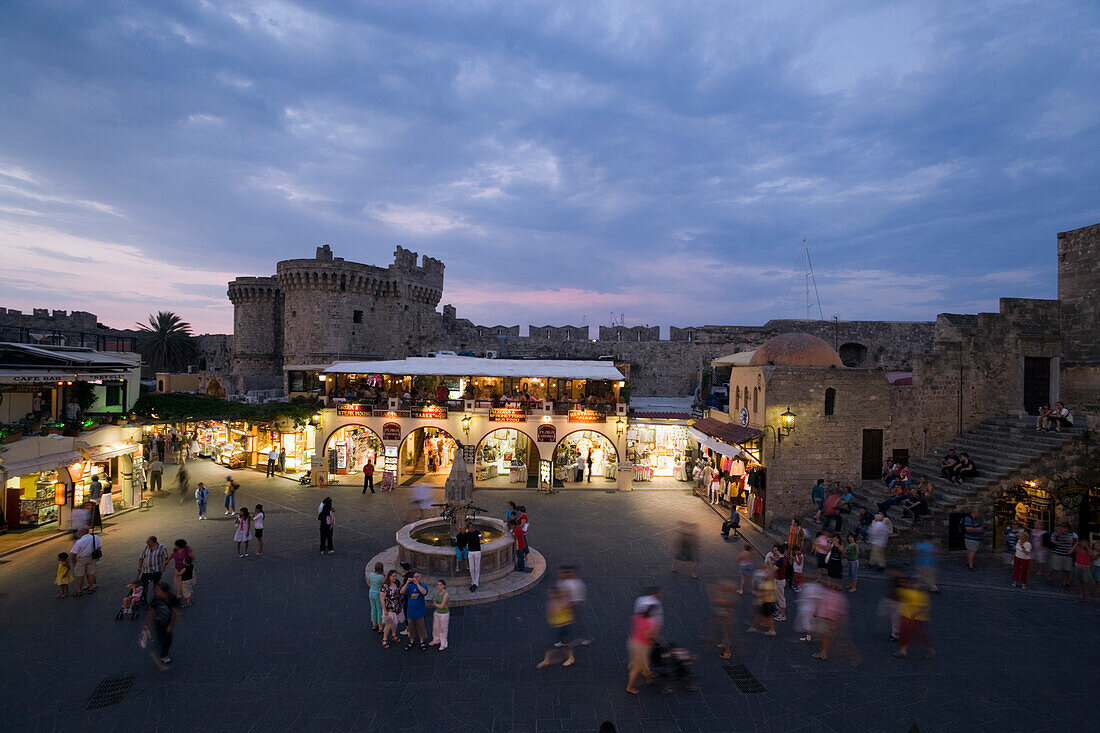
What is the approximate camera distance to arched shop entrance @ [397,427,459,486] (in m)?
20.6

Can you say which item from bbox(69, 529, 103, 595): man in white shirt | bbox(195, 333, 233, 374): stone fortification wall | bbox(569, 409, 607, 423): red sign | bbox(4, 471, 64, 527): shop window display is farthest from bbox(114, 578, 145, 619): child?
bbox(195, 333, 233, 374): stone fortification wall

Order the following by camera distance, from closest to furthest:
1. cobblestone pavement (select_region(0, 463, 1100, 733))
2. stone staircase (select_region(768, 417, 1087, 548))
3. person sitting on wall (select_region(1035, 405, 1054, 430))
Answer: cobblestone pavement (select_region(0, 463, 1100, 733)), stone staircase (select_region(768, 417, 1087, 548)), person sitting on wall (select_region(1035, 405, 1054, 430))

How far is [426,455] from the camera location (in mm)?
21422

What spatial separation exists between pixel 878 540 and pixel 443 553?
9.61 meters

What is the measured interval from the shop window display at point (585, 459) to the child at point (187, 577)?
43.0ft

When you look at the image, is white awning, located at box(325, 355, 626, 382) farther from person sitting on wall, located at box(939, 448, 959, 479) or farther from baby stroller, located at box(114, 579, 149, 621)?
baby stroller, located at box(114, 579, 149, 621)

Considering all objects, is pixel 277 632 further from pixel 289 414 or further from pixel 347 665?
pixel 289 414

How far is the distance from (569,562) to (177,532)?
10.6 metres

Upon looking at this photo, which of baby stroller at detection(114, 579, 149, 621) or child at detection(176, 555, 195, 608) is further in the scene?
child at detection(176, 555, 195, 608)

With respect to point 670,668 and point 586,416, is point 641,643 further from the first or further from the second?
point 586,416

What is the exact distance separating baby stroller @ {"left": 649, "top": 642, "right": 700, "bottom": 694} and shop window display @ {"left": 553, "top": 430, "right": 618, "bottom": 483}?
13.3m

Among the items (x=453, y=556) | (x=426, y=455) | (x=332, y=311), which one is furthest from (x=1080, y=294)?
(x=332, y=311)

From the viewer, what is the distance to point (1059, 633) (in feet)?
27.5

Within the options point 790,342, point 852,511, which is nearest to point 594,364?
point 790,342
